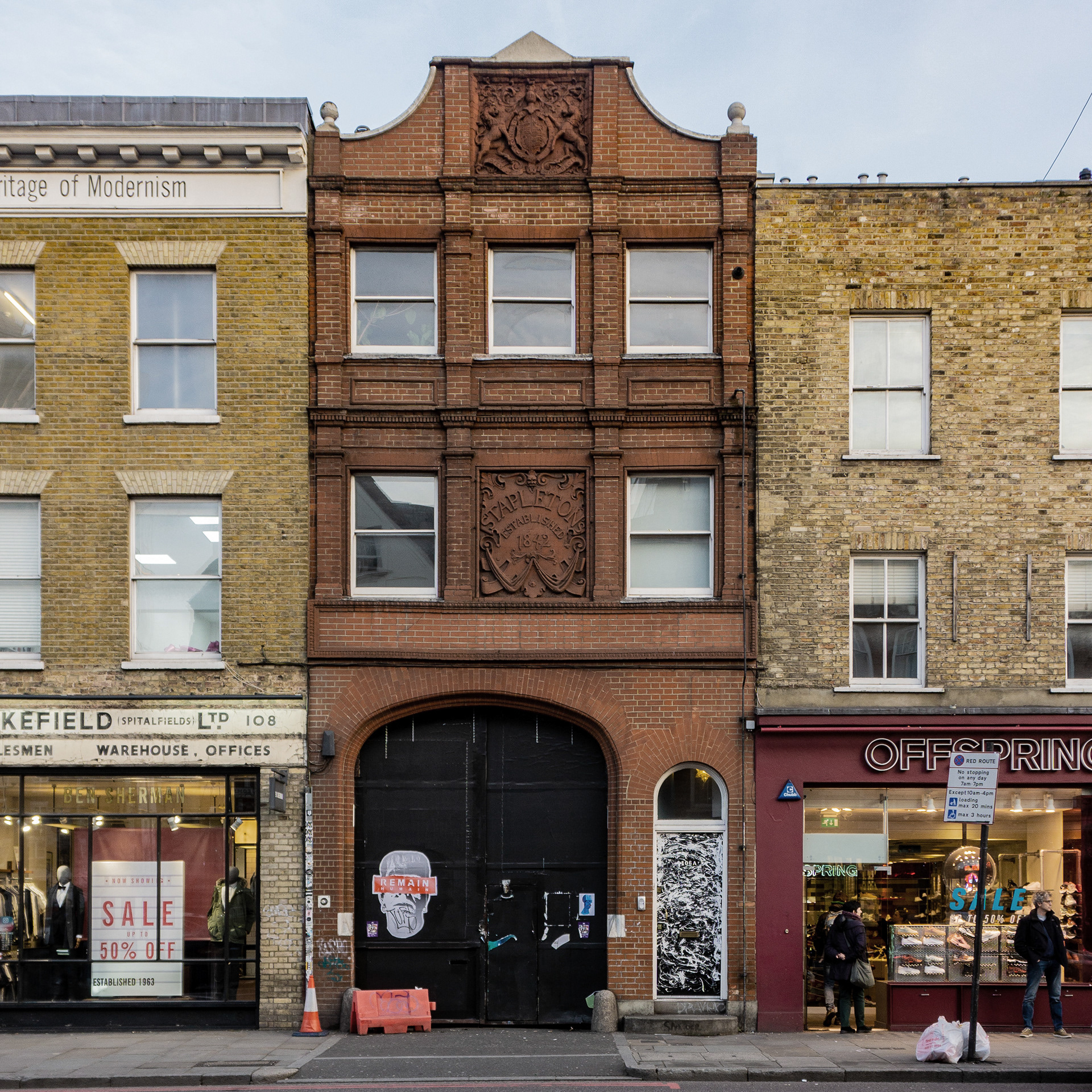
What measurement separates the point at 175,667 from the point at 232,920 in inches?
139

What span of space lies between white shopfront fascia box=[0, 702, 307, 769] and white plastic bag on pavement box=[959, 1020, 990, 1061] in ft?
28.9

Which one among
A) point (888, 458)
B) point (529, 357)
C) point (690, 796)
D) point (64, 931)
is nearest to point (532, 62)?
point (529, 357)

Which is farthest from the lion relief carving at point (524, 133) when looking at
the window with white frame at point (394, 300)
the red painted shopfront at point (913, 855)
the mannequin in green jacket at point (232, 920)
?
the mannequin in green jacket at point (232, 920)

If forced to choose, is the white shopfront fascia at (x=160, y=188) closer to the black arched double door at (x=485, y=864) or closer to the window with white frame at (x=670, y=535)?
the window with white frame at (x=670, y=535)

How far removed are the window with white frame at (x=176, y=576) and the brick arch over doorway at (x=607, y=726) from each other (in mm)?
1809

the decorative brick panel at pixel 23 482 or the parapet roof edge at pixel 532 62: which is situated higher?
the parapet roof edge at pixel 532 62

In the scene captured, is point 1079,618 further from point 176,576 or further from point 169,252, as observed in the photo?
point 169,252

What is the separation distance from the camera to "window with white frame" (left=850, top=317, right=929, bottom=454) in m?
17.0

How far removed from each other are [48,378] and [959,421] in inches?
500

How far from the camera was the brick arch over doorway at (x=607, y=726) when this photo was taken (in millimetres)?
16156

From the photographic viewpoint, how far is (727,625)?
16516mm

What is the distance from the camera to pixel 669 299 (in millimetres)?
17141

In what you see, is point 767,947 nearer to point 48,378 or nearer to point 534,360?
point 534,360

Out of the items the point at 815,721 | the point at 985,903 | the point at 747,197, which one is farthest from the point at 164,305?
the point at 985,903
